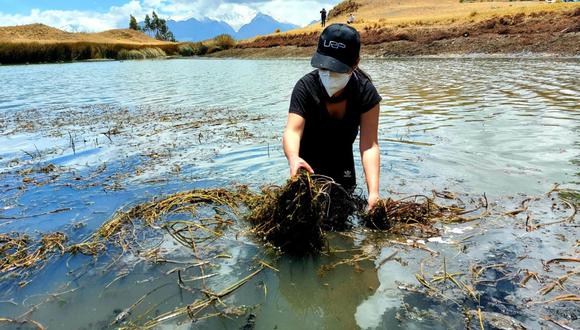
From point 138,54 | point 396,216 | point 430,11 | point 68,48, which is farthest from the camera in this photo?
point 138,54

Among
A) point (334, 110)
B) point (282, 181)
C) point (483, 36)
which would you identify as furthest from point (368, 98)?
point (483, 36)

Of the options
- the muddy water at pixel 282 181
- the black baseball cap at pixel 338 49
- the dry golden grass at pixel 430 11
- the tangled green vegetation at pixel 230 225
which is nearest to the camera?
the muddy water at pixel 282 181

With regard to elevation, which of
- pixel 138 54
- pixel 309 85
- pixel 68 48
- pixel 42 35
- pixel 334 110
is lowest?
pixel 334 110

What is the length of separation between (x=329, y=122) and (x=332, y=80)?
0.44 m

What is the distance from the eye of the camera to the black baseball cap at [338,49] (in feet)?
10.5

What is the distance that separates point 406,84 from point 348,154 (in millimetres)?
11503

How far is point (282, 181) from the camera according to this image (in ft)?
17.8

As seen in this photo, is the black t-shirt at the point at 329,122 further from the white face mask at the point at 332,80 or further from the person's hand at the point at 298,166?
the person's hand at the point at 298,166

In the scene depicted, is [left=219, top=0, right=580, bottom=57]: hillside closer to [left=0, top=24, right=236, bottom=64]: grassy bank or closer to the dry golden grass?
the dry golden grass

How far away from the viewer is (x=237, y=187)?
504 centimetres

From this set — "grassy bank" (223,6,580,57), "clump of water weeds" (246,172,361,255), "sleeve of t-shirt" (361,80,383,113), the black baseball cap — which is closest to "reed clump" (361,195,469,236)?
"clump of water weeds" (246,172,361,255)

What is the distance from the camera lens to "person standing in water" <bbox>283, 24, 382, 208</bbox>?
326 centimetres

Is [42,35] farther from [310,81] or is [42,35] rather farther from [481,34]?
[310,81]

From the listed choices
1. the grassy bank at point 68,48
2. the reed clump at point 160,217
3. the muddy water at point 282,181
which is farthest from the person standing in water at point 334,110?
the grassy bank at point 68,48
